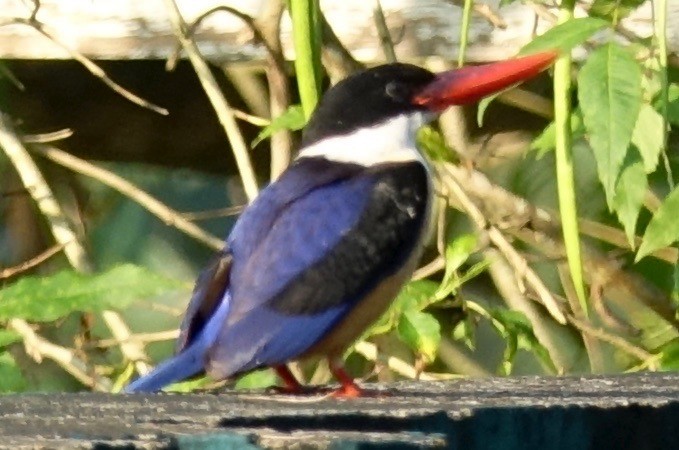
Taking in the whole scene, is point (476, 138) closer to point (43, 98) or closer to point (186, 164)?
point (186, 164)

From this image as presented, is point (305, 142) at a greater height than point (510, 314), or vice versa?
point (305, 142)

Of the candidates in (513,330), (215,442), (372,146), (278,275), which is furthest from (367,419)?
(513,330)

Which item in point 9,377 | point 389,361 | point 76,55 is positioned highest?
point 76,55

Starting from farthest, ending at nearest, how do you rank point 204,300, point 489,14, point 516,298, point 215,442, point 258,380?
point 516,298 < point 489,14 < point 258,380 < point 204,300 < point 215,442

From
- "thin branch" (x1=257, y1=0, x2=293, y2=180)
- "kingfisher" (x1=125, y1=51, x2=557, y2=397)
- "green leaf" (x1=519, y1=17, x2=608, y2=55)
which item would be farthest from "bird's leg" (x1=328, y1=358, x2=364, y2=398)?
"thin branch" (x1=257, y1=0, x2=293, y2=180)

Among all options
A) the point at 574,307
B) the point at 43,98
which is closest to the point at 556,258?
the point at 574,307

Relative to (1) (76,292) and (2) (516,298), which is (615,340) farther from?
(1) (76,292)

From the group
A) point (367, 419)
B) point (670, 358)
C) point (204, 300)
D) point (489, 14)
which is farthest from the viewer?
point (489, 14)
